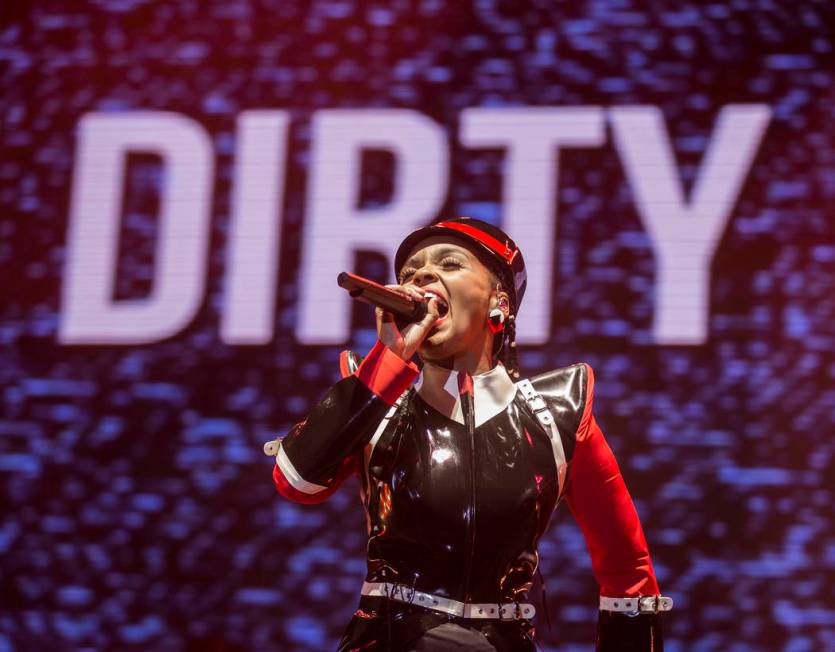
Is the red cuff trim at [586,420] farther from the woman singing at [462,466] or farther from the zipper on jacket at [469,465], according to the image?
the zipper on jacket at [469,465]

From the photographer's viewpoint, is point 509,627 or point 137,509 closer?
point 509,627

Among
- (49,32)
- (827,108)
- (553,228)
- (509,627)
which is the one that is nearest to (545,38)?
(553,228)

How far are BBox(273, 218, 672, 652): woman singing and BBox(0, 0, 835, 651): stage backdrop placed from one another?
1.18 metres

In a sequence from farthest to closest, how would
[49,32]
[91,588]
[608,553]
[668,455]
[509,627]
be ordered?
[49,32], [91,588], [668,455], [608,553], [509,627]

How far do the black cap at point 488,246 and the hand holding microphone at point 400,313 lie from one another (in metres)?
0.17

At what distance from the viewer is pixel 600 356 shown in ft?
9.98

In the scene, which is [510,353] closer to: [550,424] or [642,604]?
[550,424]

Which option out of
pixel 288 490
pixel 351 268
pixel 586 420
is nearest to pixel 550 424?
pixel 586 420

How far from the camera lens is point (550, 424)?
69.7 inches

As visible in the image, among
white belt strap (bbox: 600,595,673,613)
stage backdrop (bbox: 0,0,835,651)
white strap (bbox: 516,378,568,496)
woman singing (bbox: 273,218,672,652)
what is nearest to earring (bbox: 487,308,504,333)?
woman singing (bbox: 273,218,672,652)

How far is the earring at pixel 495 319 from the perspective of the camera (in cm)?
180

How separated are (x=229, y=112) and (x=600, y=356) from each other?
1.35 m

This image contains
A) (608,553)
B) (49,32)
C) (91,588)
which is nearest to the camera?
(608,553)

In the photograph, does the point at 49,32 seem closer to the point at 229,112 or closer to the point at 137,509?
the point at 229,112
